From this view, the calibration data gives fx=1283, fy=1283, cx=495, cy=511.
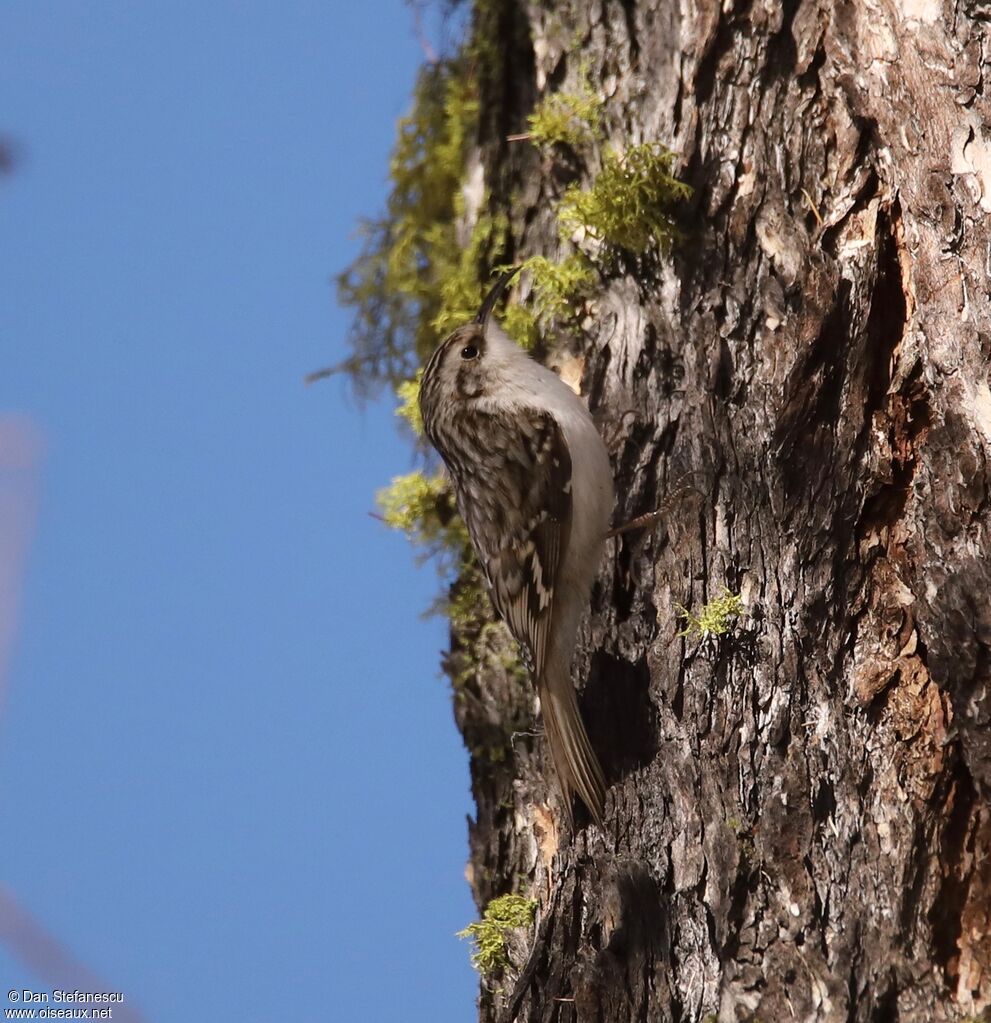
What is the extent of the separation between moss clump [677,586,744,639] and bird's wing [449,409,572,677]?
0.39 m

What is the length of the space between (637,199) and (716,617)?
90cm

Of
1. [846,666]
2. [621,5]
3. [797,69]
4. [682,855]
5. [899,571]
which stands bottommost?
[682,855]

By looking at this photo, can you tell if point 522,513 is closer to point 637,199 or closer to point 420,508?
point 420,508

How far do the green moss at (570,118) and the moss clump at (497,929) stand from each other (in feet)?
5.31

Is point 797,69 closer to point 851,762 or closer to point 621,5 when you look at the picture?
point 621,5

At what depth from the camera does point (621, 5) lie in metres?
2.84

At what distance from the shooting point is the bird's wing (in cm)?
265

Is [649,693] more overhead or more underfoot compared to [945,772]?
more overhead

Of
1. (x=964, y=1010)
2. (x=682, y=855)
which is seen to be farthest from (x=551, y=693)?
(x=964, y=1010)

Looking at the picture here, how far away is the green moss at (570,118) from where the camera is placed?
282cm

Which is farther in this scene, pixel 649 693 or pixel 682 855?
pixel 649 693

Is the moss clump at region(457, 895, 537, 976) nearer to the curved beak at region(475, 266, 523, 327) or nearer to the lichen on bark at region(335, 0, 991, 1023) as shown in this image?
the lichen on bark at region(335, 0, 991, 1023)

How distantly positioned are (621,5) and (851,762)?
1765mm

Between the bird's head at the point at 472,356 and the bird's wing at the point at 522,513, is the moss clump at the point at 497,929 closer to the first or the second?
the bird's wing at the point at 522,513
